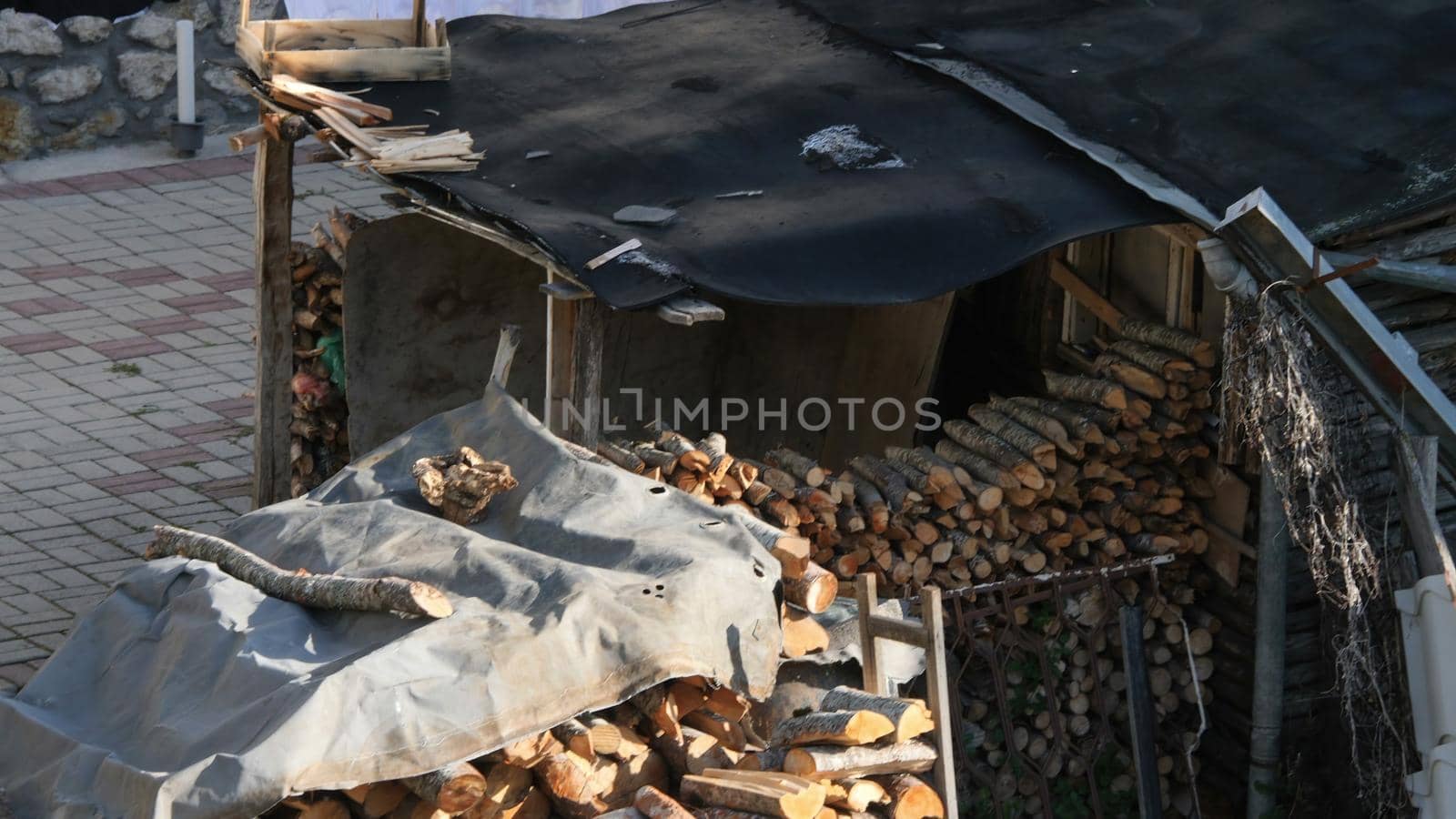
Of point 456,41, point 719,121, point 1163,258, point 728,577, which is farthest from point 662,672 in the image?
point 456,41

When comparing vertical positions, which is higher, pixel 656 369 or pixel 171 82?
pixel 171 82

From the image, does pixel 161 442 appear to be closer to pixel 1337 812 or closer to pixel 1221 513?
pixel 1221 513

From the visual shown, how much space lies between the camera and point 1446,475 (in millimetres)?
7172

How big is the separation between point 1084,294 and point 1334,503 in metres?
2.23

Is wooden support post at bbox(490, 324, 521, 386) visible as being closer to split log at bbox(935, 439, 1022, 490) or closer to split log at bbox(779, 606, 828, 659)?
split log at bbox(779, 606, 828, 659)

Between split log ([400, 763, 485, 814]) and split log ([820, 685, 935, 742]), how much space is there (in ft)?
3.82

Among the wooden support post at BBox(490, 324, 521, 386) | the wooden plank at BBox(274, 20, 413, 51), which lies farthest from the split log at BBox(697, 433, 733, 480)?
the wooden plank at BBox(274, 20, 413, 51)

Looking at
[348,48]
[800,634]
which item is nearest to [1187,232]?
[800,634]

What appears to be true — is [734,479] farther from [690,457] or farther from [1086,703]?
[1086,703]

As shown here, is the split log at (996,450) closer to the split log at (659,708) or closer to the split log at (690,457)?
the split log at (690,457)

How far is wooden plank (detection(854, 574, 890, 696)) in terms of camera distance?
596 centimetres

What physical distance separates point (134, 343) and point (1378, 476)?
27.2 ft

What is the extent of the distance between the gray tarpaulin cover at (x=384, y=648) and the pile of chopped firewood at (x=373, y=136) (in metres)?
1.64

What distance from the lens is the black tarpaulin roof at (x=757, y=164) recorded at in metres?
6.83
